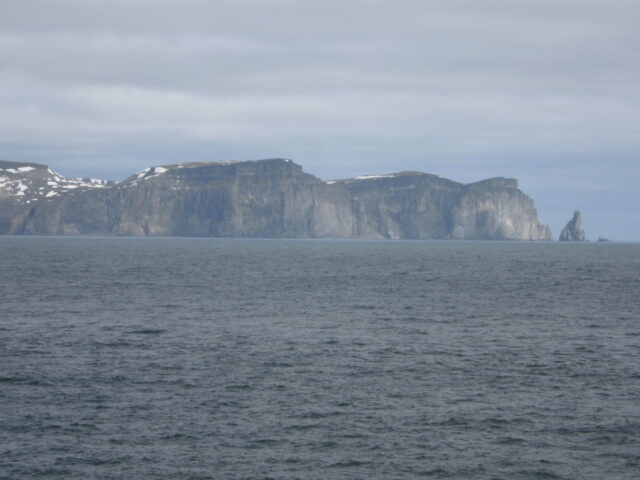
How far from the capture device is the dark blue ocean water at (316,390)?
28391 millimetres

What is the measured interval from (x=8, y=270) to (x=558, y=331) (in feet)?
265

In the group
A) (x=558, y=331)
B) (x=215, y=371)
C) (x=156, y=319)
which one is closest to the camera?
(x=215, y=371)

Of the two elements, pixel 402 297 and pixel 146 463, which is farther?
pixel 402 297

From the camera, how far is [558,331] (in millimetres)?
56438

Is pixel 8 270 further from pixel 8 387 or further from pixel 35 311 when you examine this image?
pixel 8 387

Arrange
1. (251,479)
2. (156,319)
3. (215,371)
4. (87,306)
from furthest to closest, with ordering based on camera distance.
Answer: (87,306), (156,319), (215,371), (251,479)

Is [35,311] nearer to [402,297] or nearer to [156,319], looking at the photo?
[156,319]

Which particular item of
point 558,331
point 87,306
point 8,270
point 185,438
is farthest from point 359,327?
point 8,270

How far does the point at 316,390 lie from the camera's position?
124 feet

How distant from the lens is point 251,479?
2670 centimetres

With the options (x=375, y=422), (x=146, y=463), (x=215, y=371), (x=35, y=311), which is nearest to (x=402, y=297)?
(x=35, y=311)

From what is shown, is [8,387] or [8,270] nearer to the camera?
[8,387]

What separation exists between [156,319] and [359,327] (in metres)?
15.1

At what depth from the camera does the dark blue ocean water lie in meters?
28.4
